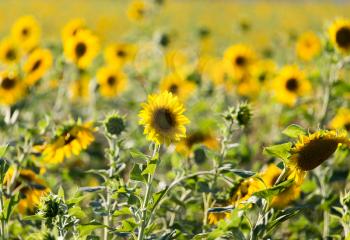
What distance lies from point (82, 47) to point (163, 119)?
2.16 m

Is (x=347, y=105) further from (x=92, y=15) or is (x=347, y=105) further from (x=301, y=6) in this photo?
(x=301, y=6)

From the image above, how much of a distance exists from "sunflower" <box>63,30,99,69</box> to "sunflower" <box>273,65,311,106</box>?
1151 millimetres

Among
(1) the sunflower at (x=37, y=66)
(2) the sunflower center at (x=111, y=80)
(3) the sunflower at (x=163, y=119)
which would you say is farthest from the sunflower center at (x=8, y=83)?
(3) the sunflower at (x=163, y=119)

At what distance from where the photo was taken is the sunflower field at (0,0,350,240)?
5.49 ft

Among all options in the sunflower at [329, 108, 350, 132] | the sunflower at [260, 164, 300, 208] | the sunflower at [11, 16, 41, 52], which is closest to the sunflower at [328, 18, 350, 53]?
the sunflower at [329, 108, 350, 132]

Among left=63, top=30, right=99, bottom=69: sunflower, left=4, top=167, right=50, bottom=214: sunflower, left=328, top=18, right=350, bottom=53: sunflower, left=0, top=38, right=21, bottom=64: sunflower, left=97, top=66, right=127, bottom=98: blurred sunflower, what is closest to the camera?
left=4, top=167, right=50, bottom=214: sunflower

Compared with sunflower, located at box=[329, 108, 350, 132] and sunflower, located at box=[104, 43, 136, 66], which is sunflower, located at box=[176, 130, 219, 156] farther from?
sunflower, located at box=[104, 43, 136, 66]

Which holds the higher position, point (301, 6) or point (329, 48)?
point (329, 48)

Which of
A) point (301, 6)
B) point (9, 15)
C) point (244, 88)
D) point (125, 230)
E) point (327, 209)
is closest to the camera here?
point (125, 230)

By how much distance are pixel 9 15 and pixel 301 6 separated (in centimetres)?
1126

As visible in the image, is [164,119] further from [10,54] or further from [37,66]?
[10,54]

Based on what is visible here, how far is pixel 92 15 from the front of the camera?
18984 millimetres

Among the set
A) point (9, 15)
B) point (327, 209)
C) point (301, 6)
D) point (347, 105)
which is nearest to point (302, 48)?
point (347, 105)

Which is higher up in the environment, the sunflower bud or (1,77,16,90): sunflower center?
the sunflower bud
